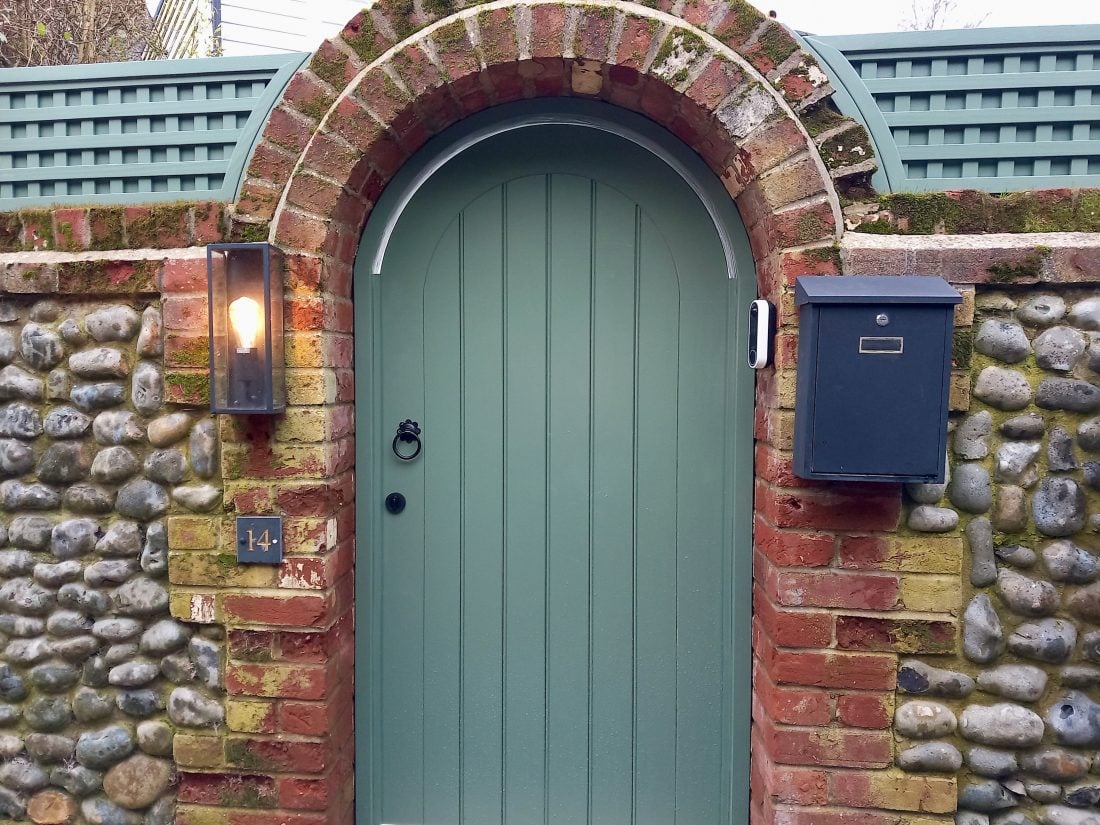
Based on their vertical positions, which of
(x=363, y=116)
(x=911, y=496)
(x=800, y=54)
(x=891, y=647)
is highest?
(x=800, y=54)

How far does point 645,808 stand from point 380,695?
0.93 meters

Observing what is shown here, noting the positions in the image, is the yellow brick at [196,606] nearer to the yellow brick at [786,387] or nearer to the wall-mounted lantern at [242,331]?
the wall-mounted lantern at [242,331]

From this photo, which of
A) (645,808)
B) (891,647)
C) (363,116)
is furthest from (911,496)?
(363,116)

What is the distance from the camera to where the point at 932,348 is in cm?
161

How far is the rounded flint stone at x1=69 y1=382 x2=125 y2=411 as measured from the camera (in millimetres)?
1965

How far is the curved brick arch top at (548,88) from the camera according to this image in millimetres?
1761

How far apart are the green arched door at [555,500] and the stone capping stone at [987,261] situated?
0.38 m

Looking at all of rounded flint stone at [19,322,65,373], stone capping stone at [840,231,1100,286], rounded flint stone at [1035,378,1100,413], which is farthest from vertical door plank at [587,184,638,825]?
rounded flint stone at [19,322,65,373]

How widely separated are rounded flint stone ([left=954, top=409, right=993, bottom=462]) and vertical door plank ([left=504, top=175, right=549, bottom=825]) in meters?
1.17

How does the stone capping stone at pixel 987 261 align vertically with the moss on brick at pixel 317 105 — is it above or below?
below

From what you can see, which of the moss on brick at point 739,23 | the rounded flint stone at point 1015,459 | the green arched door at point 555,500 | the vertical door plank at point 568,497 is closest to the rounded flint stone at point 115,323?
the green arched door at point 555,500

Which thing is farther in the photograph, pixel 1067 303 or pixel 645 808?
pixel 645 808

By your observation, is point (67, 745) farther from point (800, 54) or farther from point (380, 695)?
point (800, 54)

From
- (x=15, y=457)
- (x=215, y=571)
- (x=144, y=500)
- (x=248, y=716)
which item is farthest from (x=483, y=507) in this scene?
(x=15, y=457)
